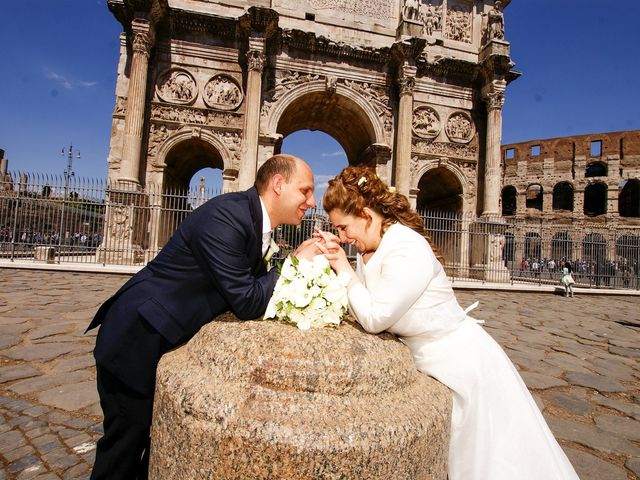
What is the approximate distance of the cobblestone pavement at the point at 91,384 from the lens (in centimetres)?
221

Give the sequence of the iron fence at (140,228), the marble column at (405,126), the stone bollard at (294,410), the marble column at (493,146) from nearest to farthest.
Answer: the stone bollard at (294,410) < the iron fence at (140,228) < the marble column at (405,126) < the marble column at (493,146)

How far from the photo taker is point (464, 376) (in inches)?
61.3

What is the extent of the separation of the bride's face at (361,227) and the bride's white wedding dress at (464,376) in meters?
0.24

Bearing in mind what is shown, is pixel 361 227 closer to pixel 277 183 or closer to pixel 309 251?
pixel 309 251

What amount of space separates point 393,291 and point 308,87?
13814 mm

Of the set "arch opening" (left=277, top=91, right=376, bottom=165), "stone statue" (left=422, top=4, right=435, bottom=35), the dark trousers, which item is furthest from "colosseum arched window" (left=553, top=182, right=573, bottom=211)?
the dark trousers

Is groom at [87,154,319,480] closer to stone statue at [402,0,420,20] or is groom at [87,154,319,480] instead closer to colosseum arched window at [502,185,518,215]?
stone statue at [402,0,420,20]

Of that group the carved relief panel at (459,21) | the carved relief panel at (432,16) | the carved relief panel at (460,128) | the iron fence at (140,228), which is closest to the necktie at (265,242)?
the iron fence at (140,228)

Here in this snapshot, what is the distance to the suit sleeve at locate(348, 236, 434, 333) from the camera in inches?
56.9

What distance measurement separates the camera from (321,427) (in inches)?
40.9

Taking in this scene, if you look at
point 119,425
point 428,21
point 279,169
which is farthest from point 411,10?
point 119,425

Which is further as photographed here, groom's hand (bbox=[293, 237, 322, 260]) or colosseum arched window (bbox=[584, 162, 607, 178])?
colosseum arched window (bbox=[584, 162, 607, 178])

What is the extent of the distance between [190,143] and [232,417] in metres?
14.1

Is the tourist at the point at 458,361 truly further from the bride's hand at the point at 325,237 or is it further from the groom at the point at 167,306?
the groom at the point at 167,306
